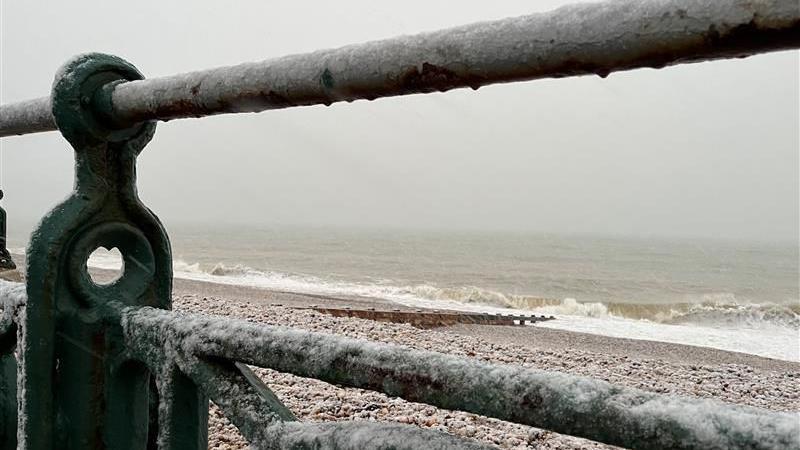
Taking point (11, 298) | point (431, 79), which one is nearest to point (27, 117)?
point (11, 298)

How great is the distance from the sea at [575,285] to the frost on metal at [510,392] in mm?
17438

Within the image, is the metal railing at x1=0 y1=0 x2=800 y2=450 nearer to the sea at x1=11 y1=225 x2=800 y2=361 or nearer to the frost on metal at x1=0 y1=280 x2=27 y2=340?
the frost on metal at x1=0 y1=280 x2=27 y2=340

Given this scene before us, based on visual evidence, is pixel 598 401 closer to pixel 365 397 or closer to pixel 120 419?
pixel 120 419

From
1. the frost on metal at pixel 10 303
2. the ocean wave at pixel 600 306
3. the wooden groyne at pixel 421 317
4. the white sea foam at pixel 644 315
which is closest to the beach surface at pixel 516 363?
the wooden groyne at pixel 421 317

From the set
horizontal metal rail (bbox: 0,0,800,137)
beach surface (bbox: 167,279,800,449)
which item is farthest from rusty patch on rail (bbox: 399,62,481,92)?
beach surface (bbox: 167,279,800,449)

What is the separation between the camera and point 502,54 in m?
0.73

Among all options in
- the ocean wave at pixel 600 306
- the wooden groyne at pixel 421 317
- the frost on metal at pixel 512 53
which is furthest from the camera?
the ocean wave at pixel 600 306

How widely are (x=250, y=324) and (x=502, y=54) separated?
58 cm

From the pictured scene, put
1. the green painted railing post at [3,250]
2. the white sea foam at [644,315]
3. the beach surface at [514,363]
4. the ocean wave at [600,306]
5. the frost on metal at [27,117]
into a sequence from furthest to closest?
the ocean wave at [600,306] → the white sea foam at [644,315] → the green painted railing post at [3,250] → the beach surface at [514,363] → the frost on metal at [27,117]

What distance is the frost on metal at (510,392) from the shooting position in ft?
1.97

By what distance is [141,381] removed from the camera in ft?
4.24

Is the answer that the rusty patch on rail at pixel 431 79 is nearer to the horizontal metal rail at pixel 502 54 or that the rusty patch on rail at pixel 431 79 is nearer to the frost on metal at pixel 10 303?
the horizontal metal rail at pixel 502 54

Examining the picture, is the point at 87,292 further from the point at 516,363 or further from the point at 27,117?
the point at 516,363

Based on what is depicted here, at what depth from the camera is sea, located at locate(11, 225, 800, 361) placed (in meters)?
21.3
